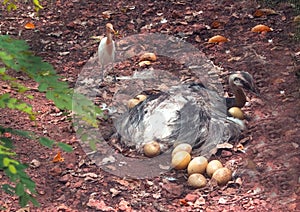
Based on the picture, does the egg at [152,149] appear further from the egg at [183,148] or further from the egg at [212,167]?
the egg at [212,167]

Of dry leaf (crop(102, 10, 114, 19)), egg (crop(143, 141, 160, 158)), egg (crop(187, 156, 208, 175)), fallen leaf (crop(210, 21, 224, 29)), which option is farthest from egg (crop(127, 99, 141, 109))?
dry leaf (crop(102, 10, 114, 19))

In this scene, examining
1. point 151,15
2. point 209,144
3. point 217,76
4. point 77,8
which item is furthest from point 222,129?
point 77,8

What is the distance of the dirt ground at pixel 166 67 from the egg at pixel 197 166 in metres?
0.12

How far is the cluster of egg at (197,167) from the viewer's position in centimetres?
429

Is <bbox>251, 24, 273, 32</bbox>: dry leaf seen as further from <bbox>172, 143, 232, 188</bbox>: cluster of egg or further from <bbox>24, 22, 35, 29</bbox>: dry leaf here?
<bbox>24, 22, 35, 29</bbox>: dry leaf

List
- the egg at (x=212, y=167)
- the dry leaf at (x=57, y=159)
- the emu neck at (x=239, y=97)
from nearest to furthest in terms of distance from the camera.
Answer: the egg at (x=212, y=167), the dry leaf at (x=57, y=159), the emu neck at (x=239, y=97)

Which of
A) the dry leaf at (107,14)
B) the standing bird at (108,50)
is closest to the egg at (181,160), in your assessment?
the standing bird at (108,50)

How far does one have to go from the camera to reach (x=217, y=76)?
19.1 ft

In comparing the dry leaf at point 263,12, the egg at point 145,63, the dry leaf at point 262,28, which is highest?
the dry leaf at point 263,12

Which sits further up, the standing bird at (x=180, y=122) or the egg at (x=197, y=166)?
the standing bird at (x=180, y=122)

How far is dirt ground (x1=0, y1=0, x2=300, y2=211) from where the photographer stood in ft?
13.9

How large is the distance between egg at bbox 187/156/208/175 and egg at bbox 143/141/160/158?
1.16ft

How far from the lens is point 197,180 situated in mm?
4285

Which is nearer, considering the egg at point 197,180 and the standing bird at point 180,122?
the egg at point 197,180
